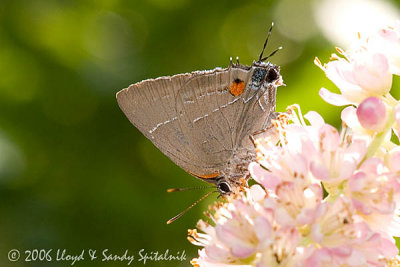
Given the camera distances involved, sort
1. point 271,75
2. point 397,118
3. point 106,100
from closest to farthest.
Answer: point 397,118
point 271,75
point 106,100

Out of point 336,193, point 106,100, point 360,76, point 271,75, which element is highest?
point 106,100

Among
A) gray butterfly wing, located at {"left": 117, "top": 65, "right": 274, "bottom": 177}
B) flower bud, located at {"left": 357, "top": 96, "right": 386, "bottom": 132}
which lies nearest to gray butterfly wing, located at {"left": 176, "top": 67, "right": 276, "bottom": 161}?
gray butterfly wing, located at {"left": 117, "top": 65, "right": 274, "bottom": 177}

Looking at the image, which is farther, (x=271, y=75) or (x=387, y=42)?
(x=271, y=75)

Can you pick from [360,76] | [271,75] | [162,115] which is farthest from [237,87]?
[360,76]

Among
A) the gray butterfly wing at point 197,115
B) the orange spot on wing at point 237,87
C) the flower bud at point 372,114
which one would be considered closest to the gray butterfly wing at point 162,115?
the gray butterfly wing at point 197,115

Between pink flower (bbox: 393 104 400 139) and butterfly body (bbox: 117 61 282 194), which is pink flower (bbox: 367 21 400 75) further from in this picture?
butterfly body (bbox: 117 61 282 194)

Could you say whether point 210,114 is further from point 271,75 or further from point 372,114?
point 372,114
